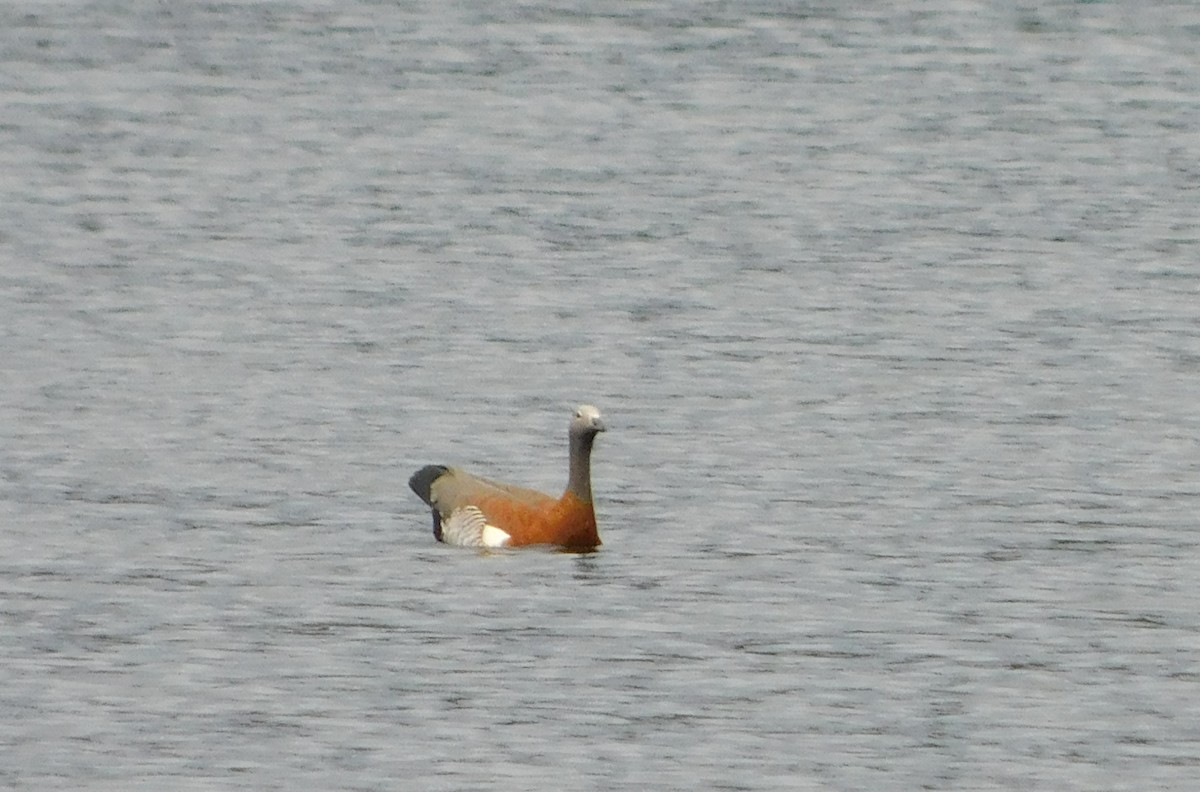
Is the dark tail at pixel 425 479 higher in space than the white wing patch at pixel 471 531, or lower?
higher

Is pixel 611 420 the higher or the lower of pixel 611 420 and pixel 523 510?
the lower

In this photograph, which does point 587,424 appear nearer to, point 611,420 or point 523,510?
point 523,510

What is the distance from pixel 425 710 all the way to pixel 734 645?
222 cm

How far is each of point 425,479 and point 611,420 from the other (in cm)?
361

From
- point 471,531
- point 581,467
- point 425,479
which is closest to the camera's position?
point 581,467

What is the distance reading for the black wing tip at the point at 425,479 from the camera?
2067cm

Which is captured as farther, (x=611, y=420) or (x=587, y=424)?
(x=611, y=420)

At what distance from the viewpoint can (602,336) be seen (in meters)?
27.8

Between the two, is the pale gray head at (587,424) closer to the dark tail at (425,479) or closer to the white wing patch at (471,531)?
the white wing patch at (471,531)

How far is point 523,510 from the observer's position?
20.1m

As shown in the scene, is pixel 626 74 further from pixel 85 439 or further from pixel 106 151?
pixel 85 439

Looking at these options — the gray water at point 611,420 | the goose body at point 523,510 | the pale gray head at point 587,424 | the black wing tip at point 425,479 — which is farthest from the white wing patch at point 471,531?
the pale gray head at point 587,424

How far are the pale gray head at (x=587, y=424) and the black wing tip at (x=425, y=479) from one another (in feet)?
4.04

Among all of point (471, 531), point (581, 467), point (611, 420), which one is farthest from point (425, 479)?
point (611, 420)
